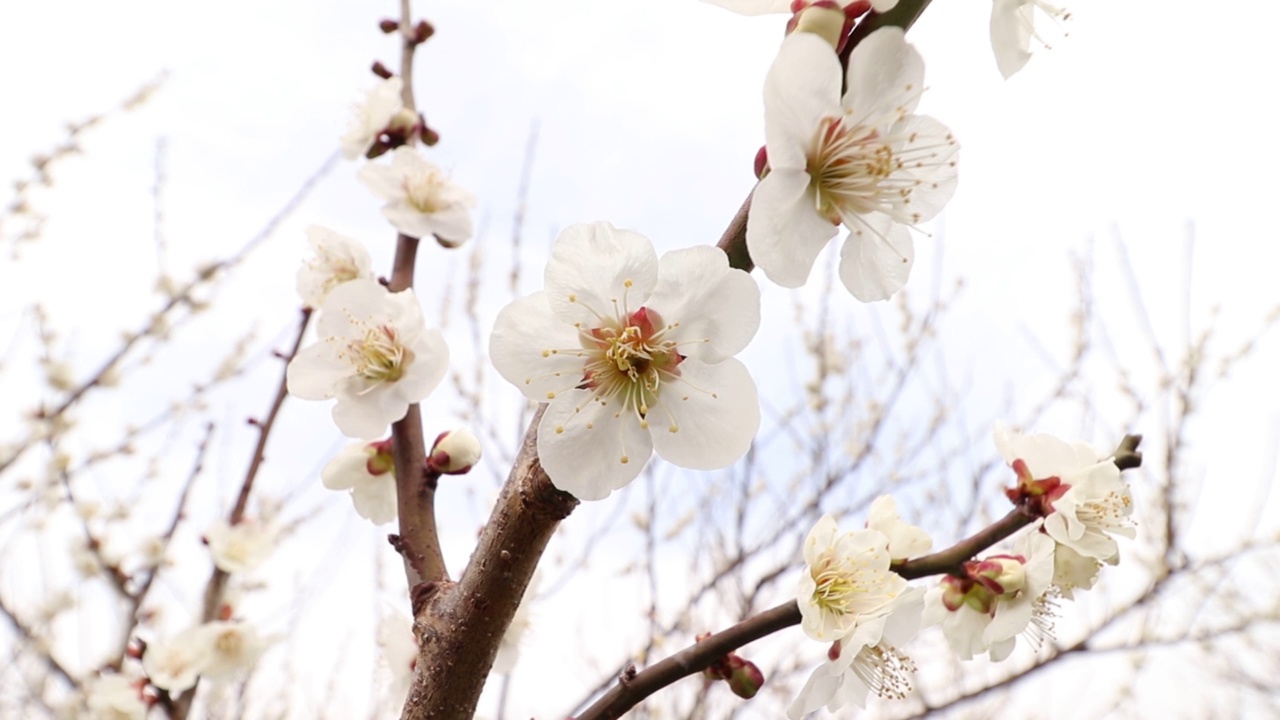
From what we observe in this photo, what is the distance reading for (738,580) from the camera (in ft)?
10.8

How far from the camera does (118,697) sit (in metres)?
1.77

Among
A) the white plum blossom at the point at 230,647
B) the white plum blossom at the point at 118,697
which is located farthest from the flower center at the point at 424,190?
the white plum blossom at the point at 118,697

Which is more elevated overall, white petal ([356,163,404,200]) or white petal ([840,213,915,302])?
white petal ([356,163,404,200])

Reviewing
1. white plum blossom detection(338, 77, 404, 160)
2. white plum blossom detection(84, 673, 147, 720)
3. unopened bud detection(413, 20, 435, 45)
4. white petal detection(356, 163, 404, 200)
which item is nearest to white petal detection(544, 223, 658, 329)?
white petal detection(356, 163, 404, 200)

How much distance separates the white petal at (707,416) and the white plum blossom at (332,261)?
0.74 meters

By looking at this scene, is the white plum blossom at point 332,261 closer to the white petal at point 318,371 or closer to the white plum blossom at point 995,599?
the white petal at point 318,371

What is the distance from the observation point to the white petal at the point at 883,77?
0.65m

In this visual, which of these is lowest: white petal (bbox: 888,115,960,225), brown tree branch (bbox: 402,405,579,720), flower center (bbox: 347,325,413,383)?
brown tree branch (bbox: 402,405,579,720)

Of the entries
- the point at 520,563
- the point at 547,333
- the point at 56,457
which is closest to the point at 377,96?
the point at 547,333

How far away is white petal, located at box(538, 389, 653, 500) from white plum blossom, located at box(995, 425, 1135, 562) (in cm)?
50

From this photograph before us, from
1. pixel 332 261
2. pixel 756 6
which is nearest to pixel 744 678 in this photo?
pixel 756 6

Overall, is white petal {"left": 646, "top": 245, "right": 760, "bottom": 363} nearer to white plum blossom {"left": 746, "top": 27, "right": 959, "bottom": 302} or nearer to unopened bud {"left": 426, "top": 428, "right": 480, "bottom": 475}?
white plum blossom {"left": 746, "top": 27, "right": 959, "bottom": 302}

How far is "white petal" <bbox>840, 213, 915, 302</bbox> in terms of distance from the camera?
78 centimetres

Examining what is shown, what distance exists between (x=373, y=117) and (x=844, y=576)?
47.5 inches
